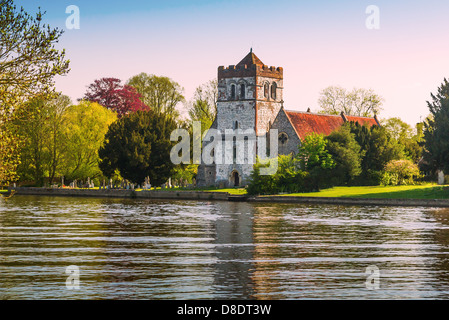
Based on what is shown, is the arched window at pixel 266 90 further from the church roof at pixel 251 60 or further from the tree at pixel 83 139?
the tree at pixel 83 139

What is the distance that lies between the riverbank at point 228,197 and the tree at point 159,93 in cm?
3515

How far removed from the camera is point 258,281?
17.5 meters

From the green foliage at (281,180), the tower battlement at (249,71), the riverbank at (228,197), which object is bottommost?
the riverbank at (228,197)

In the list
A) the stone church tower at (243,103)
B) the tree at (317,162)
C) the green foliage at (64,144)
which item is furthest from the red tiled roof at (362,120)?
the green foliage at (64,144)

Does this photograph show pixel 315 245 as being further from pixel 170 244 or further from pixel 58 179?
pixel 58 179

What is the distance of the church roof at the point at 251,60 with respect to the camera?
85.8m

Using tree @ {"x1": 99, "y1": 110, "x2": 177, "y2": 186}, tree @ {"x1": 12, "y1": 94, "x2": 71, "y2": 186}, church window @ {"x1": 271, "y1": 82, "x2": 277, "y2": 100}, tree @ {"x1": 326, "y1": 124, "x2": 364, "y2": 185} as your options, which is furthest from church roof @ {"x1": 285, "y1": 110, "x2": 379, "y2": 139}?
tree @ {"x1": 12, "y1": 94, "x2": 71, "y2": 186}

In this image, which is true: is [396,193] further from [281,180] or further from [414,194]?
[281,180]

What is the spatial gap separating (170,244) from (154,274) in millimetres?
7691

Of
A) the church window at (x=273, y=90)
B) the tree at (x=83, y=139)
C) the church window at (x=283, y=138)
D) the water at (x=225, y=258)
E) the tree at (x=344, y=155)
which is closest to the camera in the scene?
the water at (x=225, y=258)

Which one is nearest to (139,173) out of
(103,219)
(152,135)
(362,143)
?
(152,135)

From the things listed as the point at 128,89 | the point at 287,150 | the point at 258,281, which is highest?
the point at 128,89

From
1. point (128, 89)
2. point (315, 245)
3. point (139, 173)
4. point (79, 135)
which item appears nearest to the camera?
point (315, 245)

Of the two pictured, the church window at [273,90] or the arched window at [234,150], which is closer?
the arched window at [234,150]
